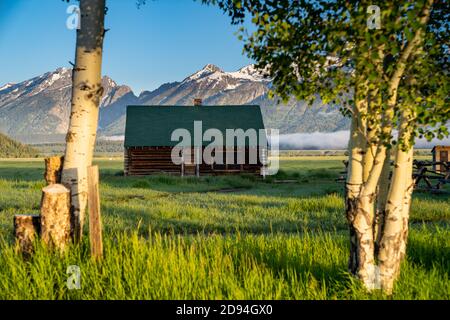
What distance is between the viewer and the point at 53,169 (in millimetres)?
7191

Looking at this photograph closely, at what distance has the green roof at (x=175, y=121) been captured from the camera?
119ft

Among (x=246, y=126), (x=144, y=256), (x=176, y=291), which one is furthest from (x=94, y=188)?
(x=246, y=126)

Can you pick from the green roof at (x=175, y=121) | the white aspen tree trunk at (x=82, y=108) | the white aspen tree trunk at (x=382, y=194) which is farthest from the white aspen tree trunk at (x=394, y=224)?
the green roof at (x=175, y=121)

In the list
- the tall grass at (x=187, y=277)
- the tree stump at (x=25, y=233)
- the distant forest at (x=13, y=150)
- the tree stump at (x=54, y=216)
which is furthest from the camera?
the distant forest at (x=13, y=150)

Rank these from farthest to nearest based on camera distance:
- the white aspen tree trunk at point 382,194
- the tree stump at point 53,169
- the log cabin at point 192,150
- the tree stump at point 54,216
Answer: the log cabin at point 192,150 → the tree stump at point 53,169 → the tree stump at point 54,216 → the white aspen tree trunk at point 382,194

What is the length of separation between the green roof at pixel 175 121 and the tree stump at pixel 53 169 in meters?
28.5

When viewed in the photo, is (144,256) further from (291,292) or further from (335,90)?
(335,90)

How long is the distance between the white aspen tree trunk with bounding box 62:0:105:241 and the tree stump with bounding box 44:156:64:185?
0.53 feet

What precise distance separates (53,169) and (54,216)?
845 millimetres

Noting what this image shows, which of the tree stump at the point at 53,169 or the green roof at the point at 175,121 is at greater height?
the green roof at the point at 175,121

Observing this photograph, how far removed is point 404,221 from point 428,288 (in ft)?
2.92

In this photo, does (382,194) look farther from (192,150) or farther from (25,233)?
(192,150)

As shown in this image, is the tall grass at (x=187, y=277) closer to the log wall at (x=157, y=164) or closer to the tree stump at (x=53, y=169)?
the tree stump at (x=53, y=169)
